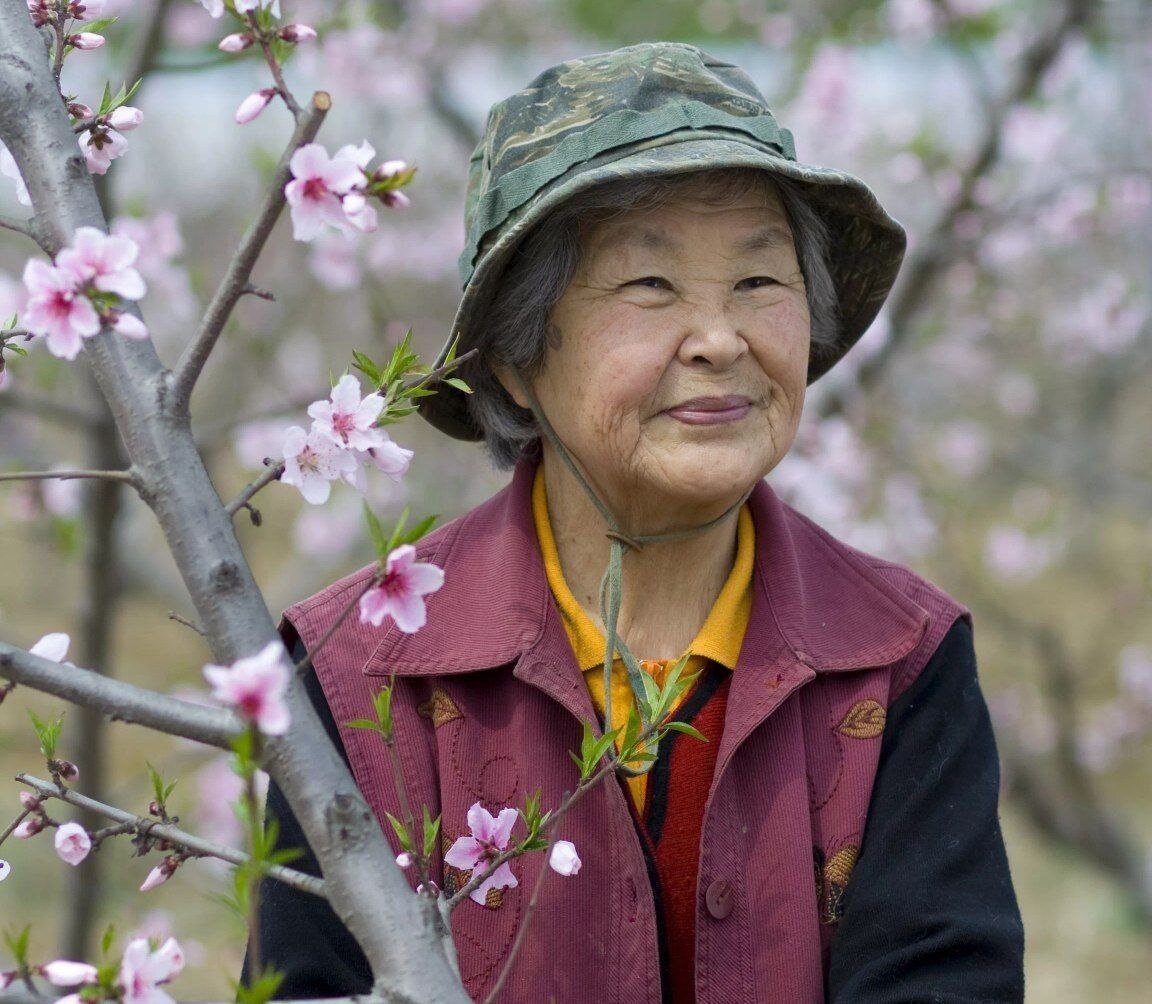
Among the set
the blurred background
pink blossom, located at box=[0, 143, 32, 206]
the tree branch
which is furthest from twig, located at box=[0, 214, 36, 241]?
the tree branch

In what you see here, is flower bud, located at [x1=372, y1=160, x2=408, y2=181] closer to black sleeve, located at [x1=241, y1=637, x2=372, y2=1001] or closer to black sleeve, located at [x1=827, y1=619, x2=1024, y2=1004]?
black sleeve, located at [x1=241, y1=637, x2=372, y2=1001]

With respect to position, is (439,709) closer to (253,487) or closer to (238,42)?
(253,487)

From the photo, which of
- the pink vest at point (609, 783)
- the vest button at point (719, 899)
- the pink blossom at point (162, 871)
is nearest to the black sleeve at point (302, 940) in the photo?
the pink vest at point (609, 783)

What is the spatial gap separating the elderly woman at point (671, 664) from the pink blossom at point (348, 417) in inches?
22.2

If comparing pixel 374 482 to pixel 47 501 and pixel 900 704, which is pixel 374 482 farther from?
pixel 900 704

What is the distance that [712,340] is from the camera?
1.97 m

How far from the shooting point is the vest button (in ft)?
6.38

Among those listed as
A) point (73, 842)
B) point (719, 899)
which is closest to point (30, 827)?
point (73, 842)

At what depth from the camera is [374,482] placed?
18.2 ft

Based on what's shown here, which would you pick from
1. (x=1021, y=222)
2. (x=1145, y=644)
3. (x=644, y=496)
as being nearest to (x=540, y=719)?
(x=644, y=496)

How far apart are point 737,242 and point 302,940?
3.60 feet

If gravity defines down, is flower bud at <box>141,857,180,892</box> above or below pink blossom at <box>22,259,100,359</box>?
below

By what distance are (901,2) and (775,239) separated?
3.21m

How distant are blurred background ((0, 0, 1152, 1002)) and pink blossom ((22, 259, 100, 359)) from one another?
1.73m
